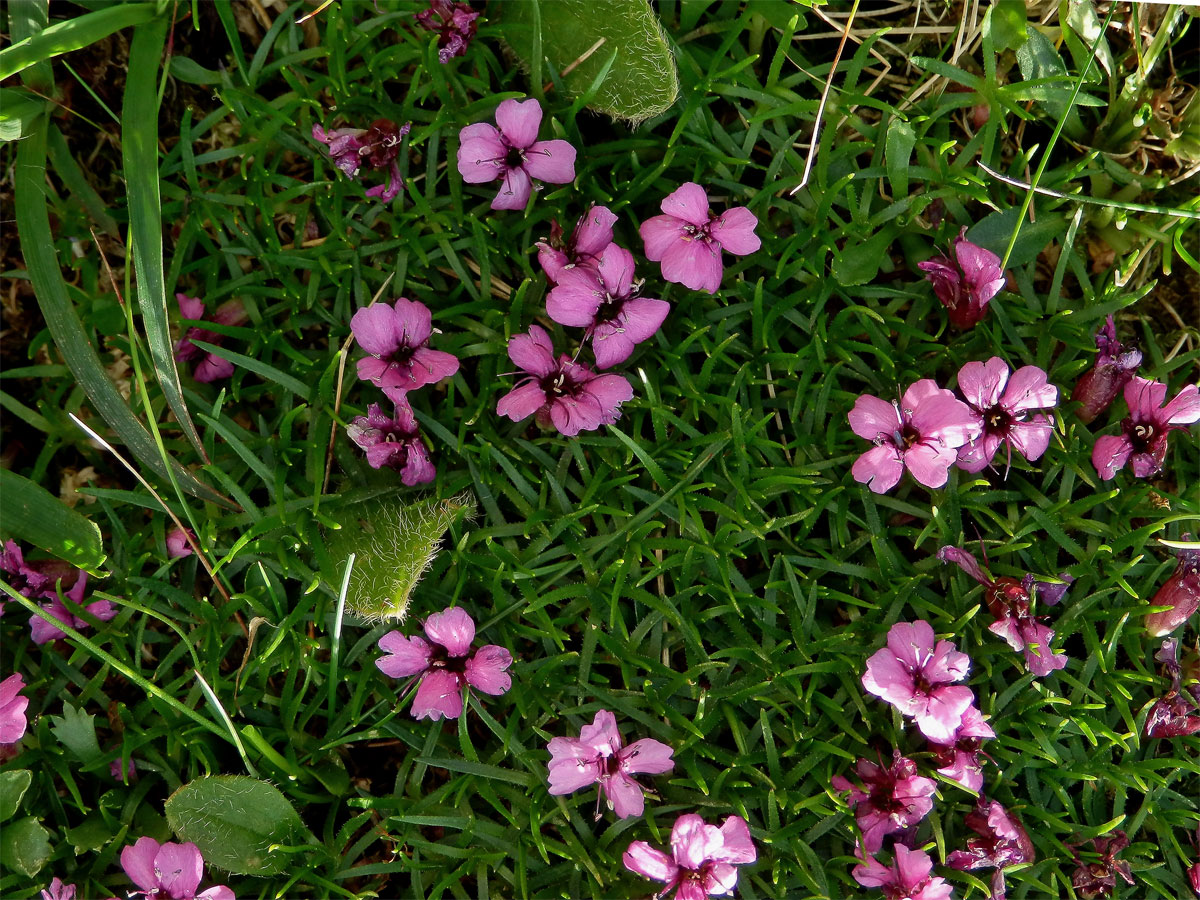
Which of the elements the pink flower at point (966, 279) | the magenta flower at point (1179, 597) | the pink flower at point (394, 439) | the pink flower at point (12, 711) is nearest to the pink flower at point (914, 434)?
the pink flower at point (966, 279)

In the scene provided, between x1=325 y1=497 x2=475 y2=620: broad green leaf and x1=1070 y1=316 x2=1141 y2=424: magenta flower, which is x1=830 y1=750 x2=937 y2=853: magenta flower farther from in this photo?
x1=325 y1=497 x2=475 y2=620: broad green leaf

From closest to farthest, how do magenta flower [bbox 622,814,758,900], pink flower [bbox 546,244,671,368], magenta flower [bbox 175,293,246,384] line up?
1. magenta flower [bbox 622,814,758,900]
2. pink flower [bbox 546,244,671,368]
3. magenta flower [bbox 175,293,246,384]

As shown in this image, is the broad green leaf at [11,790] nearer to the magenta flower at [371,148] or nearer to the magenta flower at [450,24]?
the magenta flower at [371,148]

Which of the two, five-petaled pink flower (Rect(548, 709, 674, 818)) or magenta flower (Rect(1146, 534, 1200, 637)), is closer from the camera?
five-petaled pink flower (Rect(548, 709, 674, 818))

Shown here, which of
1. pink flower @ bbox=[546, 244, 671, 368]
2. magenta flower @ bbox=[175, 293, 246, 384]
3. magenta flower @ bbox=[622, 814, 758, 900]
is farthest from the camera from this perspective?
magenta flower @ bbox=[175, 293, 246, 384]

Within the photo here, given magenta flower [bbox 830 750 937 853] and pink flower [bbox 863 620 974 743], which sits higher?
pink flower [bbox 863 620 974 743]

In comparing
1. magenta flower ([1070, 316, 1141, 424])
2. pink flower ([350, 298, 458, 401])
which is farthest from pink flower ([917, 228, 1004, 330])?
pink flower ([350, 298, 458, 401])

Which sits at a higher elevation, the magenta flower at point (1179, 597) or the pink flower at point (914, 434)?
the pink flower at point (914, 434)

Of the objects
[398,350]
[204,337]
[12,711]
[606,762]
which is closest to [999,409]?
[606,762]
